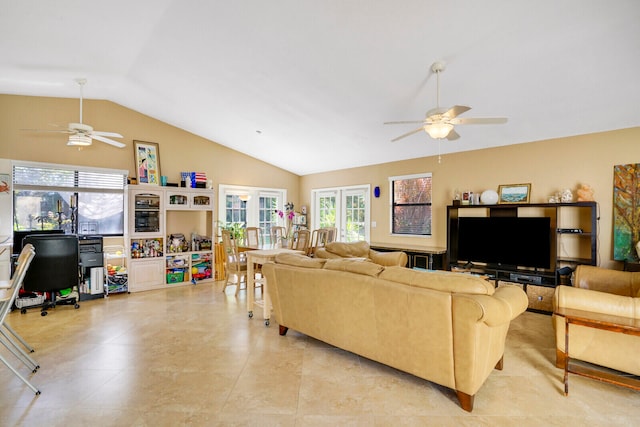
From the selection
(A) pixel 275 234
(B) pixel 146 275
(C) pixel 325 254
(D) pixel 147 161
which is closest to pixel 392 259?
(C) pixel 325 254

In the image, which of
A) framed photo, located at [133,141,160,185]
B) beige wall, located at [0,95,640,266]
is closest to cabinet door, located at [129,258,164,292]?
framed photo, located at [133,141,160,185]

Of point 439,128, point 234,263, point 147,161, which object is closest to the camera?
point 439,128

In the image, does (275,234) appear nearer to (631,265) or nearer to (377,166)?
(377,166)

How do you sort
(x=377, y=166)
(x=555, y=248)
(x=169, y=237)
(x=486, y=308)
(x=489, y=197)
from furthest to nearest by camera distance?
(x=377, y=166)
(x=169, y=237)
(x=489, y=197)
(x=555, y=248)
(x=486, y=308)

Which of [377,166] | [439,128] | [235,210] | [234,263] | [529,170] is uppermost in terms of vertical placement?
[377,166]

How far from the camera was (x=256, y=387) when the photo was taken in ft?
7.93

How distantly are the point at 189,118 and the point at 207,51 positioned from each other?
2.41 metres

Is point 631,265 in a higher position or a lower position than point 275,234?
lower

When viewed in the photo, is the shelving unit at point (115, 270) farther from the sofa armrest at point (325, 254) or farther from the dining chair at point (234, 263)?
the sofa armrest at point (325, 254)

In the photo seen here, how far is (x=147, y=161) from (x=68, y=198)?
138cm

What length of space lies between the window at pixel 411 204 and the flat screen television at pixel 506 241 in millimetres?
812

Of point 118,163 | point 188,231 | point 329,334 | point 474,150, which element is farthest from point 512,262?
point 118,163

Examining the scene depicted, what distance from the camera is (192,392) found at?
2352mm

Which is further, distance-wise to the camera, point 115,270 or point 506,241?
point 115,270
